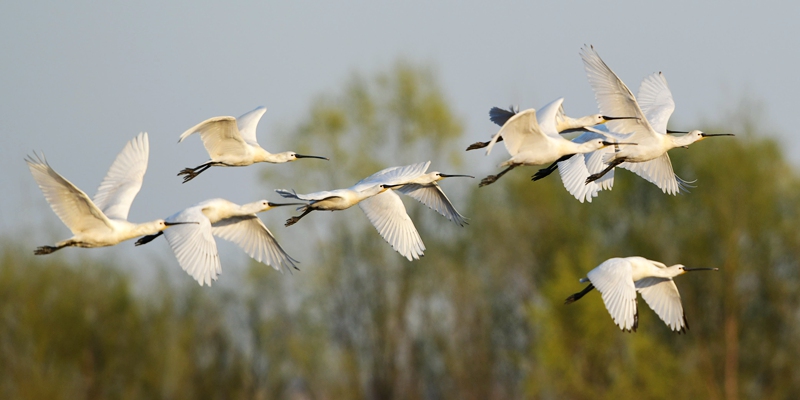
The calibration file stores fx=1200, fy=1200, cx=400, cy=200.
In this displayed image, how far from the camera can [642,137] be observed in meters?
14.0

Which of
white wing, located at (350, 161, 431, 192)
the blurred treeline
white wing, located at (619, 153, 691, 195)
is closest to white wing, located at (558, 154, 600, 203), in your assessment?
white wing, located at (619, 153, 691, 195)

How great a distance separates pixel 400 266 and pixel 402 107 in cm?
464

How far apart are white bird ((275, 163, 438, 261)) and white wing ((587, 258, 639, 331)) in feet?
7.47

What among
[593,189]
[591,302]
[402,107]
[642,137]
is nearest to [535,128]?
[642,137]

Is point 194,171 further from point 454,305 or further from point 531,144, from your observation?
point 454,305

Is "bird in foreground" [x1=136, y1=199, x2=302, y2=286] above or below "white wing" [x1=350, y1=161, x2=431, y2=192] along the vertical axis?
below

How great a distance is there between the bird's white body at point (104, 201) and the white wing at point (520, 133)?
3.73 metres

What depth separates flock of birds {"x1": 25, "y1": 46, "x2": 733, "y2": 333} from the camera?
39.4 feet

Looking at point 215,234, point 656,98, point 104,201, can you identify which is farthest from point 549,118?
point 104,201

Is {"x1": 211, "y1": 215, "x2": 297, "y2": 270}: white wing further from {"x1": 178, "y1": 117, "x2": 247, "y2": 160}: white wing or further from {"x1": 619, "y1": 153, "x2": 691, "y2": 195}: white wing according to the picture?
{"x1": 619, "y1": 153, "x2": 691, "y2": 195}: white wing

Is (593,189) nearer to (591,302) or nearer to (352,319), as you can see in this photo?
(591,302)

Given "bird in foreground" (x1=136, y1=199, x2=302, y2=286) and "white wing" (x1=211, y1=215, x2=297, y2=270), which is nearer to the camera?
"bird in foreground" (x1=136, y1=199, x2=302, y2=286)

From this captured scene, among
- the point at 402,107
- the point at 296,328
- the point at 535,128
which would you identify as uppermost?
the point at 402,107

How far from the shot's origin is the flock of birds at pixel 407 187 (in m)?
12.0
